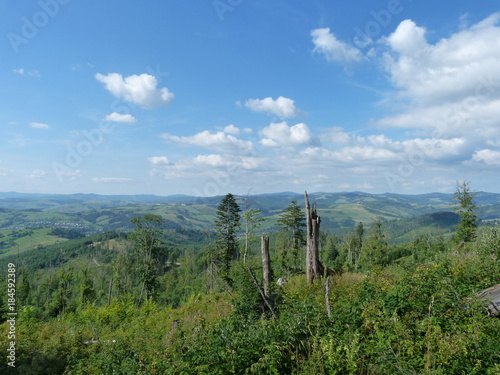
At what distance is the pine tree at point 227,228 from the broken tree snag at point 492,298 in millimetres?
30951

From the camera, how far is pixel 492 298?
7.86 m

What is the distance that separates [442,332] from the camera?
6.62m

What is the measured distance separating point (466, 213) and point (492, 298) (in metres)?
33.6

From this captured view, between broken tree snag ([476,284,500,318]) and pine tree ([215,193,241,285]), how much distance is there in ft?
102

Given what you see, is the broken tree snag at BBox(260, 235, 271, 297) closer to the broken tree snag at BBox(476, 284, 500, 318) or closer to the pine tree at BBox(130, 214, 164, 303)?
the broken tree snag at BBox(476, 284, 500, 318)

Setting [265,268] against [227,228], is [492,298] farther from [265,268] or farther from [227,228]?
[227,228]

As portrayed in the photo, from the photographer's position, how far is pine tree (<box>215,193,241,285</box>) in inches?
1483

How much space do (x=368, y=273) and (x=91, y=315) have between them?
22148 mm

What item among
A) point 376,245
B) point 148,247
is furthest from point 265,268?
point 376,245

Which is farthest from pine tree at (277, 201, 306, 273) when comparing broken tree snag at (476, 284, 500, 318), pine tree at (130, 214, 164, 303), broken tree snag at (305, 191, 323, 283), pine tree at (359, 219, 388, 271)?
broken tree snag at (476, 284, 500, 318)

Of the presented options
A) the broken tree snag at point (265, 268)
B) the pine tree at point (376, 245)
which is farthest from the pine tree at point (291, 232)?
the broken tree snag at point (265, 268)

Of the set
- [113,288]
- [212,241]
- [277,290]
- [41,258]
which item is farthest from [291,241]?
[41,258]

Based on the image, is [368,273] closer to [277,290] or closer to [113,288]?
[277,290]

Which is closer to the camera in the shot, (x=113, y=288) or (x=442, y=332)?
(x=442, y=332)
